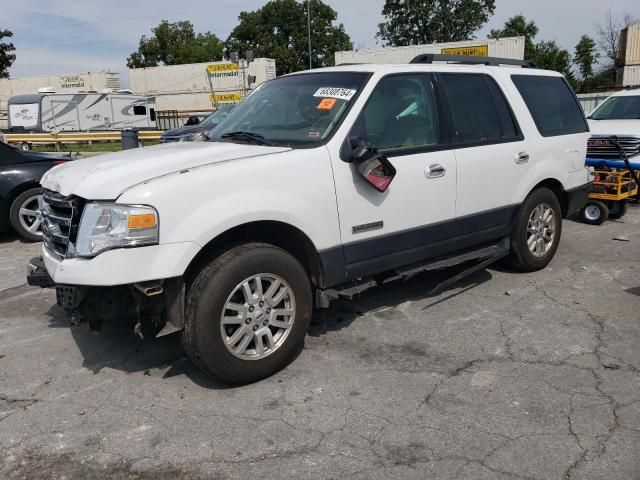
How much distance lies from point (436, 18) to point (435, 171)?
68228mm

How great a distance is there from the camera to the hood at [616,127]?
8.74 m

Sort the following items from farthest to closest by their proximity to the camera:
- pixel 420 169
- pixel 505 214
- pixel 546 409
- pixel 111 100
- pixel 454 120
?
pixel 111 100 < pixel 505 214 < pixel 454 120 < pixel 420 169 < pixel 546 409

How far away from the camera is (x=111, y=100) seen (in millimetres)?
28078

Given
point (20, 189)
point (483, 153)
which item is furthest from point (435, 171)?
point (20, 189)

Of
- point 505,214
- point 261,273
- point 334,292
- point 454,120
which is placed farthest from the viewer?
point 505,214

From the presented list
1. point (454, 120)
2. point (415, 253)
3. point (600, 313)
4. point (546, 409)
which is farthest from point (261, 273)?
point (600, 313)

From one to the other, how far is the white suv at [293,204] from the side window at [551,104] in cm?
5

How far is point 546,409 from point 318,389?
1.33 meters

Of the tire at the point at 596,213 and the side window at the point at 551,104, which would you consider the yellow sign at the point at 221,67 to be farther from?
the side window at the point at 551,104

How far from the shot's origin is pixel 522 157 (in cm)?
498

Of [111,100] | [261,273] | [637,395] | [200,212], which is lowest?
[637,395]

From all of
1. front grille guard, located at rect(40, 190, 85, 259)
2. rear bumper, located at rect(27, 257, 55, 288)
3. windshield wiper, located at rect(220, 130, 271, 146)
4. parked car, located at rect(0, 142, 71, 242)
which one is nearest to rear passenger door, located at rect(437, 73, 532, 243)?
windshield wiper, located at rect(220, 130, 271, 146)

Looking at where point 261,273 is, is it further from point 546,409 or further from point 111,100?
point 111,100

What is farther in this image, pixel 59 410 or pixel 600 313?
pixel 600 313
